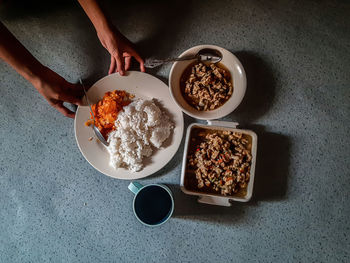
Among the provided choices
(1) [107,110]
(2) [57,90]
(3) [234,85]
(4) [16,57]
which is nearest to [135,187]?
(1) [107,110]

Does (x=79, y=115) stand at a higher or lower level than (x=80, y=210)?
higher

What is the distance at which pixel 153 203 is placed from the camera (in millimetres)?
1198

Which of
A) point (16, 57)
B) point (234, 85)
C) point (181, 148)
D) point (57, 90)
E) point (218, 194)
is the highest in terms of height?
point (16, 57)

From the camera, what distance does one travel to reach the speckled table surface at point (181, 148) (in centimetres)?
129

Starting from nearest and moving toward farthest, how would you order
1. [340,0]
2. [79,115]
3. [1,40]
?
[1,40] → [79,115] → [340,0]

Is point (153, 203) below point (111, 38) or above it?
below

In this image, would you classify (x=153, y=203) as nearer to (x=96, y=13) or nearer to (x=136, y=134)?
(x=136, y=134)

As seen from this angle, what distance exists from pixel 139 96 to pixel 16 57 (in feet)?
1.95

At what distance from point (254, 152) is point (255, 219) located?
0.37 m

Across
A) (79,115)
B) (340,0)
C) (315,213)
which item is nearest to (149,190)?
(79,115)

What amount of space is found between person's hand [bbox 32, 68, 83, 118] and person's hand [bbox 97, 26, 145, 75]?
22 centimetres

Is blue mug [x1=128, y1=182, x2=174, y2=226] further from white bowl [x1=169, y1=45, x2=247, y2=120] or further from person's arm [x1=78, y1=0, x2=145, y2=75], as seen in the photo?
person's arm [x1=78, y1=0, x2=145, y2=75]

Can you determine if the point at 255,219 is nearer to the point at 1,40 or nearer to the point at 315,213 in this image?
the point at 315,213

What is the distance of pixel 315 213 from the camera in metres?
1.30
